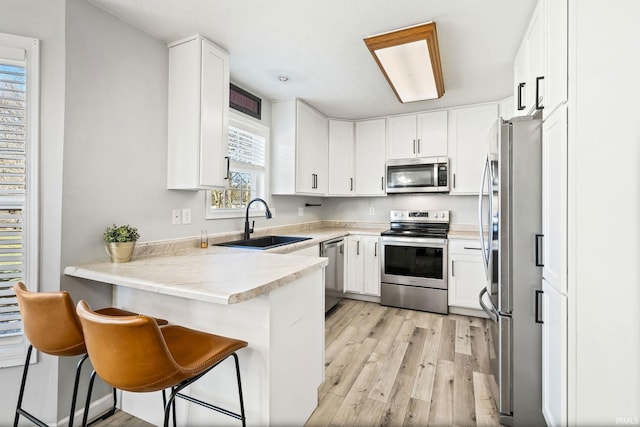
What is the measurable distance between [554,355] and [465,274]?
2.06m

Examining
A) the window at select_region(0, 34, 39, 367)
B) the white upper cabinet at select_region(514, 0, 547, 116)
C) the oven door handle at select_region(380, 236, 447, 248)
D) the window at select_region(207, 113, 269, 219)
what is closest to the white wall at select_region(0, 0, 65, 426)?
the window at select_region(0, 34, 39, 367)

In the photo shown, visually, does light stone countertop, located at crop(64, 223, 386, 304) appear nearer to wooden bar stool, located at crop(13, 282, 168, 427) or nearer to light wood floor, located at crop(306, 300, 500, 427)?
wooden bar stool, located at crop(13, 282, 168, 427)

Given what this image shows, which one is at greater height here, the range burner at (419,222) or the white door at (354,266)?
the range burner at (419,222)

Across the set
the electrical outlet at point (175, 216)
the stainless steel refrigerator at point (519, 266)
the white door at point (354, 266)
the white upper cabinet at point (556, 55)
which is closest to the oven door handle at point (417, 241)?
the white door at point (354, 266)

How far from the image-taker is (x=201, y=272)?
1449 mm

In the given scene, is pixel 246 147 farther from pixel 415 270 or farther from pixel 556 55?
pixel 556 55

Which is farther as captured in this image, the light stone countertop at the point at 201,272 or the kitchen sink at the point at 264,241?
the kitchen sink at the point at 264,241

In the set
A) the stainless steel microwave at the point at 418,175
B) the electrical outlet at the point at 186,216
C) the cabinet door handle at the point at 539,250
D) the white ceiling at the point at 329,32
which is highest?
the white ceiling at the point at 329,32

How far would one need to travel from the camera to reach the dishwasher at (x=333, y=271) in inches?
125

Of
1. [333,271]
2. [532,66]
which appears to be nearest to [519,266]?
[532,66]

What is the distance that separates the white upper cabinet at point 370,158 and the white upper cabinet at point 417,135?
0.13 metres

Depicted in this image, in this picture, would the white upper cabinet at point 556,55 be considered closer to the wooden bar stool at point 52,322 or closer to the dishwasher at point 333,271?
the wooden bar stool at point 52,322

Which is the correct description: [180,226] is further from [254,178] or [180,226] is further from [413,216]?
[413,216]

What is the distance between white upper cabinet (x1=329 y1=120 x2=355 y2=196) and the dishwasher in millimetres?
812
